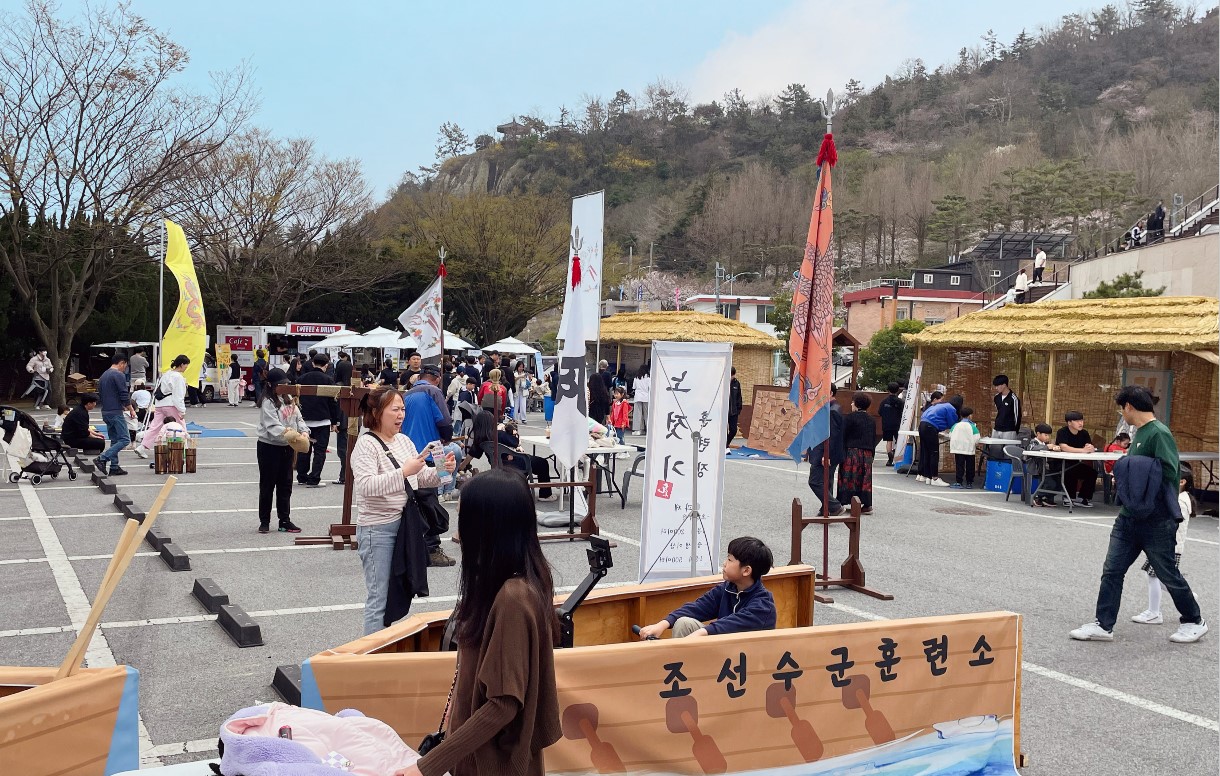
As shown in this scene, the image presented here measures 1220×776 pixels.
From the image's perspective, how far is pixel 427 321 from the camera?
13.6 meters

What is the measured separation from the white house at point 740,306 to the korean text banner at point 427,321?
3979 centimetres

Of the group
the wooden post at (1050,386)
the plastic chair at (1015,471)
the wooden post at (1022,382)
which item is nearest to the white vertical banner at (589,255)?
the plastic chair at (1015,471)

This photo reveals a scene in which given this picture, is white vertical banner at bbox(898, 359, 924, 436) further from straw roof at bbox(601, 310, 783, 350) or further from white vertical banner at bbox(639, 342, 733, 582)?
white vertical banner at bbox(639, 342, 733, 582)

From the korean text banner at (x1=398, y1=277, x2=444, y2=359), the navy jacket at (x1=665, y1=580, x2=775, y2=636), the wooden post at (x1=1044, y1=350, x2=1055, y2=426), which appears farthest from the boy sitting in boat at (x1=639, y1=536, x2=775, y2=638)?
the wooden post at (x1=1044, y1=350, x2=1055, y2=426)

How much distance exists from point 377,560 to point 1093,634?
16.0ft

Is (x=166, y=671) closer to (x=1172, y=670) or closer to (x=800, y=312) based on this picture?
(x=800, y=312)

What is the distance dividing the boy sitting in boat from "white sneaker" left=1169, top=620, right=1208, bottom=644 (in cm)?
371

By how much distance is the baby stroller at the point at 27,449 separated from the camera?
12992 millimetres

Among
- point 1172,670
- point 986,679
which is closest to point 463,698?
point 986,679

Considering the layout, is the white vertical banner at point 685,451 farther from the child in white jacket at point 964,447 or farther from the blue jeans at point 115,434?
the blue jeans at point 115,434

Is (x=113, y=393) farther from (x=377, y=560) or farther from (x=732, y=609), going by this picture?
(x=732, y=609)

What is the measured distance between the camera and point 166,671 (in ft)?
18.6

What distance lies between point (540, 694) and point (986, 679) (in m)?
2.71

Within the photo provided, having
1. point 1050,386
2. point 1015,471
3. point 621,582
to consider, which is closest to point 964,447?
point 1015,471
